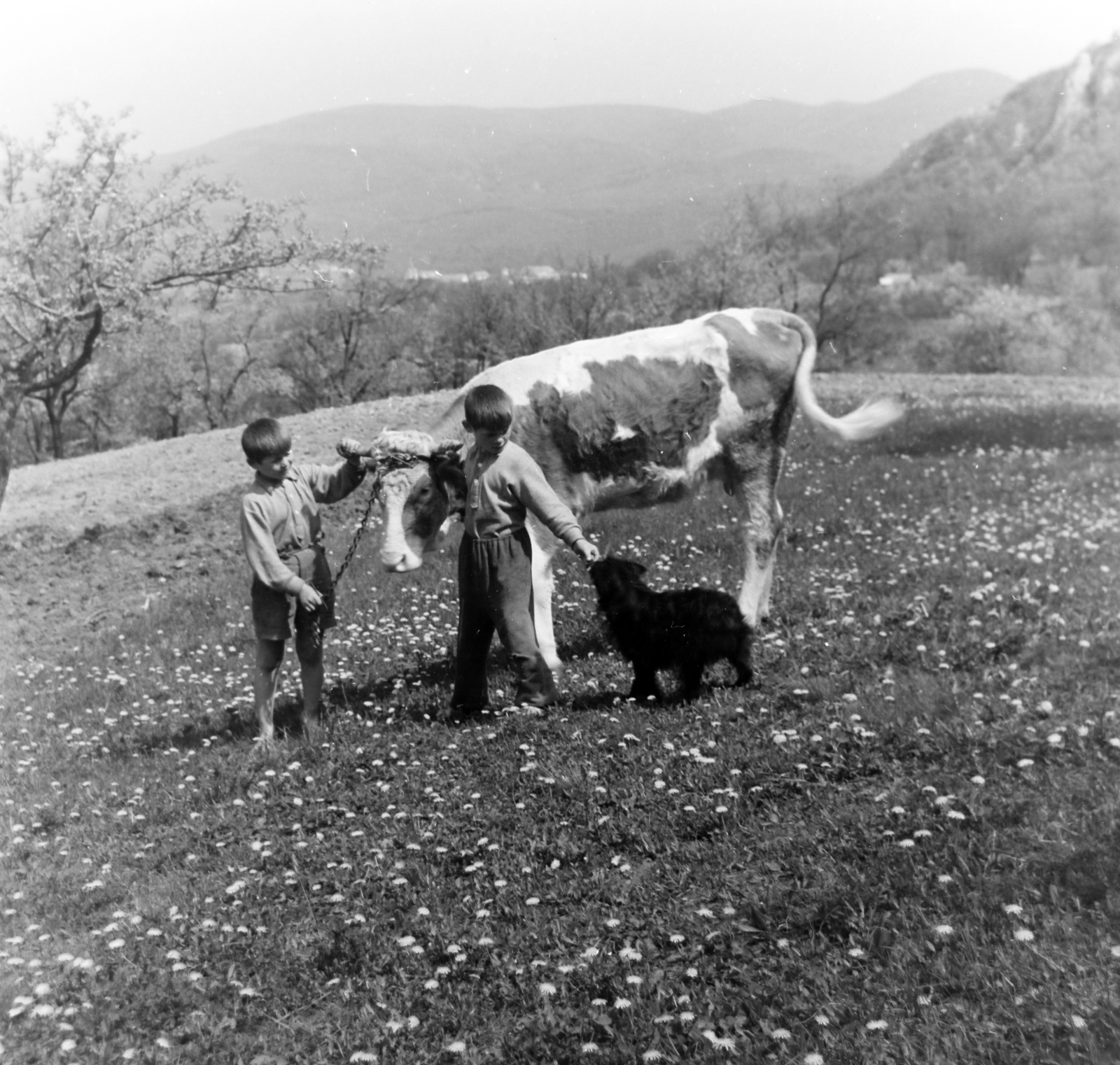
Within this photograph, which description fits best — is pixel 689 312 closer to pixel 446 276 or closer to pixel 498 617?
pixel 446 276

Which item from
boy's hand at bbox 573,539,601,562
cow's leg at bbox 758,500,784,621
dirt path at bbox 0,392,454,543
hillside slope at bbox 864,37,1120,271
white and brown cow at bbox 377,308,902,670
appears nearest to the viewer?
boy's hand at bbox 573,539,601,562

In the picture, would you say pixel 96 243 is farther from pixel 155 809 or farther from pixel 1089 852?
pixel 1089 852

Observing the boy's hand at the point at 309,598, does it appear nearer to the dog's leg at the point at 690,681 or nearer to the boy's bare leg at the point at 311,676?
the boy's bare leg at the point at 311,676

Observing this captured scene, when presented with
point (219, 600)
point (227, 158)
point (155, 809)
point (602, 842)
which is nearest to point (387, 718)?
point (155, 809)

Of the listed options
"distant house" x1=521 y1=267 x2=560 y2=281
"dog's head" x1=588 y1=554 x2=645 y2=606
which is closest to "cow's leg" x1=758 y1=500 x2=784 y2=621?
"dog's head" x1=588 y1=554 x2=645 y2=606

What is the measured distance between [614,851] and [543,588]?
3379mm

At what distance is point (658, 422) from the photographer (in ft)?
30.8

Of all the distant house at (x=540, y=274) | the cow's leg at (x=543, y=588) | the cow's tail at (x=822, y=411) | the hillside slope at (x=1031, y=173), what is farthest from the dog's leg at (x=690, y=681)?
the distant house at (x=540, y=274)

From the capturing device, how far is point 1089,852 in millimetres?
4895

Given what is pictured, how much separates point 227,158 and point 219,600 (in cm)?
927

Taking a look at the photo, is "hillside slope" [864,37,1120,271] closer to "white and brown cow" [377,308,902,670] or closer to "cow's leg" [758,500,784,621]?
"white and brown cow" [377,308,902,670]

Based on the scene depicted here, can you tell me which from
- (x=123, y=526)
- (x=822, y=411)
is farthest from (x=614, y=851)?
(x=123, y=526)

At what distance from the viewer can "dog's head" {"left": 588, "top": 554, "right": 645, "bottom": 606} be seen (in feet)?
24.9

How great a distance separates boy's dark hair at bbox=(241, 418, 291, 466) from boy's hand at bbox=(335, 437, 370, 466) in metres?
0.37
